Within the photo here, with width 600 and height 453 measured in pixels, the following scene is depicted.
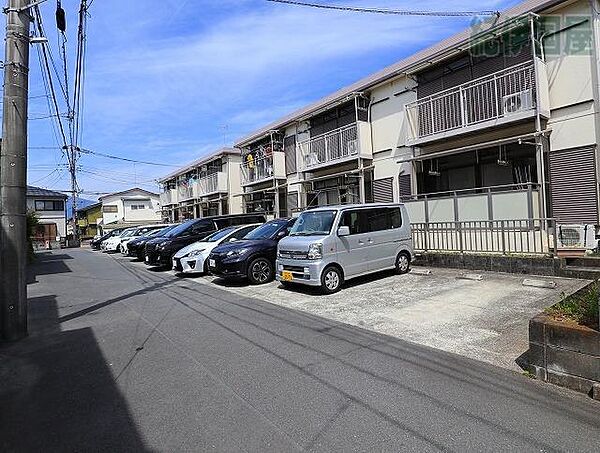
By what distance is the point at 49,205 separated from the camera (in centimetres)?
4591

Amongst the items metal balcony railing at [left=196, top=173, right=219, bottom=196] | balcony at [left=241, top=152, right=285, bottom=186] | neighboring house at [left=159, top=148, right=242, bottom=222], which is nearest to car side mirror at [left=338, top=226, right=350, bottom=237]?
balcony at [left=241, top=152, right=285, bottom=186]

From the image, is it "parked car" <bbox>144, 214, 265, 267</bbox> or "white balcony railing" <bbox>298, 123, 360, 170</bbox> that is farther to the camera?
"white balcony railing" <bbox>298, 123, 360, 170</bbox>

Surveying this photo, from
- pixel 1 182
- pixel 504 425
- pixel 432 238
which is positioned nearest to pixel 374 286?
pixel 432 238

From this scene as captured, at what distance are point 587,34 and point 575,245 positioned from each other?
5.01m

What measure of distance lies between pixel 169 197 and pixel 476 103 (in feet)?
109

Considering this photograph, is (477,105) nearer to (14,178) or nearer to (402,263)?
(402,263)

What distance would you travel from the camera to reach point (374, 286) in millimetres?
8789

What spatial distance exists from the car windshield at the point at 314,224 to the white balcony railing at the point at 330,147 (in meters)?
6.47

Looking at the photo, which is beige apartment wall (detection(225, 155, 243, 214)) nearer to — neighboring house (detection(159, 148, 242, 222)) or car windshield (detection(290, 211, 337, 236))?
neighboring house (detection(159, 148, 242, 222))

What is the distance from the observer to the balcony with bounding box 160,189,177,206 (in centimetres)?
3794

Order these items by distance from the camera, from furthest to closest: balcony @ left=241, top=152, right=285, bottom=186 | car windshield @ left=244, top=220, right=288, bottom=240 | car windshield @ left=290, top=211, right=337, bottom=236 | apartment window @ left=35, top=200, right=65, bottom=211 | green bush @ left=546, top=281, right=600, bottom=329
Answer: apartment window @ left=35, top=200, right=65, bottom=211
balcony @ left=241, top=152, right=285, bottom=186
car windshield @ left=244, top=220, right=288, bottom=240
car windshield @ left=290, top=211, right=337, bottom=236
green bush @ left=546, top=281, right=600, bottom=329

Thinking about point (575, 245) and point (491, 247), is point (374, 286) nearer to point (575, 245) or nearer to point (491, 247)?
point (491, 247)

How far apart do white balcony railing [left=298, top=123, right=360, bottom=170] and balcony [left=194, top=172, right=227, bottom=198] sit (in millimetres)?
10206

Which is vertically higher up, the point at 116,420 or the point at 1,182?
the point at 1,182
